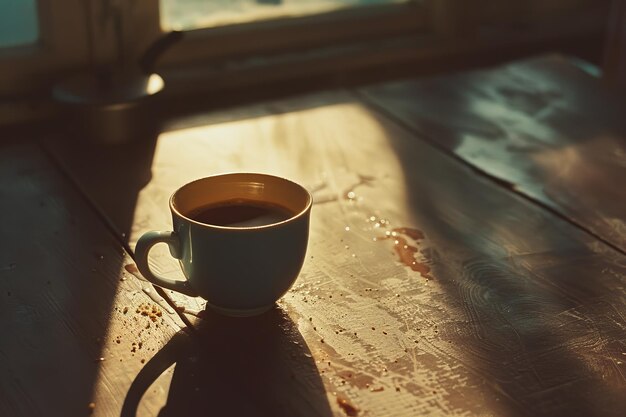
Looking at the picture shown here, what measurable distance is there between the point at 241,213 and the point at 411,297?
202mm

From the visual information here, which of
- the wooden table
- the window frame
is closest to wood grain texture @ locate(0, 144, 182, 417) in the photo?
the wooden table

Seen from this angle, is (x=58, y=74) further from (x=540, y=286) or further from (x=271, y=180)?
(x=540, y=286)

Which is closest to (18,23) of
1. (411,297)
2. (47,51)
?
(47,51)

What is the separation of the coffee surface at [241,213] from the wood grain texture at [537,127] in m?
0.42

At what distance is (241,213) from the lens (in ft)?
3.04

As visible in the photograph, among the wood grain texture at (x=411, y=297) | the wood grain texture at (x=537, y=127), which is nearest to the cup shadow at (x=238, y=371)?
the wood grain texture at (x=411, y=297)

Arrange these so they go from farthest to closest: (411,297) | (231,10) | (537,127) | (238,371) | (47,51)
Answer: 1. (231,10)
2. (47,51)
3. (537,127)
4. (411,297)
5. (238,371)

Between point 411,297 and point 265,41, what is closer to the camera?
point 411,297

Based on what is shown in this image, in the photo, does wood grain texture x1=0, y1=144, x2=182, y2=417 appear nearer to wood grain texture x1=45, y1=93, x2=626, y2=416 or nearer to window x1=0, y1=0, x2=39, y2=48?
wood grain texture x1=45, y1=93, x2=626, y2=416

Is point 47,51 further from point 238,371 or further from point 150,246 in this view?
point 238,371

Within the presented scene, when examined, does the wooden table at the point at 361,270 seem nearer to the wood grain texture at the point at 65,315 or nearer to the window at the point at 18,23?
the wood grain texture at the point at 65,315

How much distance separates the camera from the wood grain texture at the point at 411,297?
32.0 inches

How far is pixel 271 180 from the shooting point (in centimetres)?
94

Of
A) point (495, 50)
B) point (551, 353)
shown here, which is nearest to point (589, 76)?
point (495, 50)
